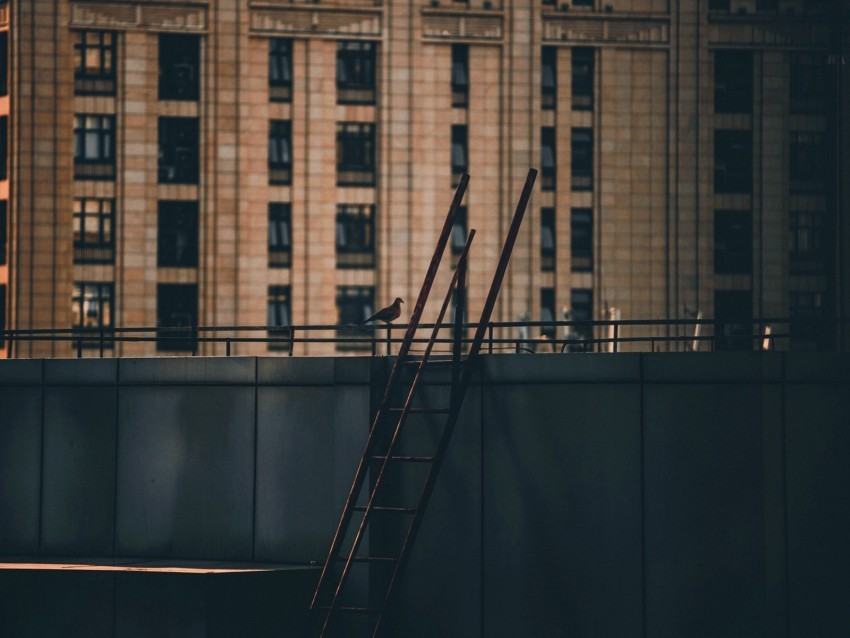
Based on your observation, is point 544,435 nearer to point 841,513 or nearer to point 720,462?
point 720,462

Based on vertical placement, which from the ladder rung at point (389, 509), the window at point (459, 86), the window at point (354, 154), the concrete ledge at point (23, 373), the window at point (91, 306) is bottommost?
the ladder rung at point (389, 509)

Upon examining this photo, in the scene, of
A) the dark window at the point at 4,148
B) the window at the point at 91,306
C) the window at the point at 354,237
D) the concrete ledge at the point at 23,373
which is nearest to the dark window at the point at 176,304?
the window at the point at 91,306

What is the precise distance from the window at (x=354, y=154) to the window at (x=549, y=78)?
7.90 m

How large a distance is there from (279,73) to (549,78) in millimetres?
12000

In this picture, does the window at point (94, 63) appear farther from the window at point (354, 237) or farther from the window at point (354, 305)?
the window at point (354, 305)

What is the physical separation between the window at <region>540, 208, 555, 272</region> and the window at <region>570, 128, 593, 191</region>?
1.66 m

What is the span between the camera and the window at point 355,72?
60281 millimetres

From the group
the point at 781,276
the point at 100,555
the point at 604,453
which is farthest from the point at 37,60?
the point at 604,453

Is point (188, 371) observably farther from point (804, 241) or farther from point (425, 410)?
point (804, 241)

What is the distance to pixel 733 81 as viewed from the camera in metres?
62.4

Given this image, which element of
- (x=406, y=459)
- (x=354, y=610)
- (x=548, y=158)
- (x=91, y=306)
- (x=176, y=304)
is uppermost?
(x=548, y=158)

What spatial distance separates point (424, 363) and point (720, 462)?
4.42 m

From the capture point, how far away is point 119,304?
194 feet

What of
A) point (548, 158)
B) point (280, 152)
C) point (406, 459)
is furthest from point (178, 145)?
point (406, 459)
